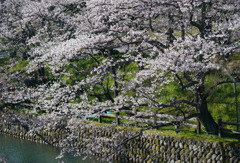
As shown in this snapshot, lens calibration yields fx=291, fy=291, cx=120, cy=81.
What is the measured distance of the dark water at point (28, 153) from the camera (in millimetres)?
14375

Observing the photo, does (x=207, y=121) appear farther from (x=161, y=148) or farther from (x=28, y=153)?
(x=28, y=153)

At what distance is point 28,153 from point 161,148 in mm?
7747

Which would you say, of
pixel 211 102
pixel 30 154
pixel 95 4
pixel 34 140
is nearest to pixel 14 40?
pixel 34 140

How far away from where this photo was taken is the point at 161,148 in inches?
464

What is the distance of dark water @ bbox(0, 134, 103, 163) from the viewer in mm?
14375

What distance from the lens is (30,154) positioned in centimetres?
1550

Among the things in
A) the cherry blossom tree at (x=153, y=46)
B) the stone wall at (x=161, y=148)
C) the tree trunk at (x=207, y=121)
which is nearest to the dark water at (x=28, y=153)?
the stone wall at (x=161, y=148)

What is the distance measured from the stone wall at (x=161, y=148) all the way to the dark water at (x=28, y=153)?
978 mm

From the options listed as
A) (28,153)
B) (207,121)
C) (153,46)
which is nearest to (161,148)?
(207,121)

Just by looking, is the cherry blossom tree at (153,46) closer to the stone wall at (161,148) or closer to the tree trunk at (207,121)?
the tree trunk at (207,121)

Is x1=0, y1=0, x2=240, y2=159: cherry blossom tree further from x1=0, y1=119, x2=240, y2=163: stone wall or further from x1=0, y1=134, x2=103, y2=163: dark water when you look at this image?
x1=0, y1=134, x2=103, y2=163: dark water

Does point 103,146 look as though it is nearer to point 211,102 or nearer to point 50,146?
point 50,146

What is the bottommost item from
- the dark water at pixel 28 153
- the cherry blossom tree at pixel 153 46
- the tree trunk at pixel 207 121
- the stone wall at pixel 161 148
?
the dark water at pixel 28 153

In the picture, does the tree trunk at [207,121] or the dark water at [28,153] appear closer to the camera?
the tree trunk at [207,121]
